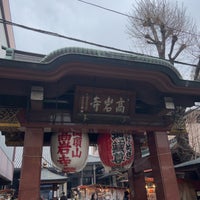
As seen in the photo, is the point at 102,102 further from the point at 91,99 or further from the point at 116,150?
the point at 116,150

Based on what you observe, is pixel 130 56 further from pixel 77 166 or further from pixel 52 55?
pixel 77 166

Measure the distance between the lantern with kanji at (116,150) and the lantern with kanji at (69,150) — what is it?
0.55 m

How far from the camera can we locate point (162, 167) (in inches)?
199

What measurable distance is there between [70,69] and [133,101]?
1732 millimetres

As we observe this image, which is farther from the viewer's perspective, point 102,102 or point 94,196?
point 94,196

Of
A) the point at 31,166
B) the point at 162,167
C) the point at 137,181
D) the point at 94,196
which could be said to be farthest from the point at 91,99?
the point at 94,196

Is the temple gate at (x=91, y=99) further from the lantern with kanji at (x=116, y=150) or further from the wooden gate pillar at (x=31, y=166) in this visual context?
the lantern with kanji at (x=116, y=150)

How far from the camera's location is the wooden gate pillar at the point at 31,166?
4.17 meters

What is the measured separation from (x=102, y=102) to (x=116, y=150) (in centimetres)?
133

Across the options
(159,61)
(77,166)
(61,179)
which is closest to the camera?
(159,61)

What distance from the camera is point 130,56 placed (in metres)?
4.63

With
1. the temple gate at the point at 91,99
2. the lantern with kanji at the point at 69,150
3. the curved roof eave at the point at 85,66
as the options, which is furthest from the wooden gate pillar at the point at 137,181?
the curved roof eave at the point at 85,66

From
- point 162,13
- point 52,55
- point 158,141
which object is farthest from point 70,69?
point 162,13

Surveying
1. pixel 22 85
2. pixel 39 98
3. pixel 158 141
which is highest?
pixel 22 85
